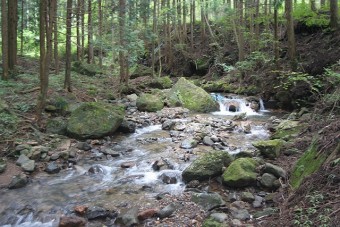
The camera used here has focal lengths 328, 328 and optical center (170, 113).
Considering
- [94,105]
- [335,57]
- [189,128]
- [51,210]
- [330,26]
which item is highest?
[330,26]

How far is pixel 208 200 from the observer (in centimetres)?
559

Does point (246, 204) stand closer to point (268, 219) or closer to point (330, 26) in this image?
point (268, 219)

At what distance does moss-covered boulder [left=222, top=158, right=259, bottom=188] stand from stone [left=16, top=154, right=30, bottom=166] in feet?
15.2

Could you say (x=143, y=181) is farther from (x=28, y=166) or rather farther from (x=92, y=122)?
(x=92, y=122)

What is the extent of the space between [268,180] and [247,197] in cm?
62

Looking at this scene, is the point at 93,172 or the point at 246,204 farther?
the point at 93,172

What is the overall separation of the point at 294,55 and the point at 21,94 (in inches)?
414

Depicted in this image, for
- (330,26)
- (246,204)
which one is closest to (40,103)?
(246,204)

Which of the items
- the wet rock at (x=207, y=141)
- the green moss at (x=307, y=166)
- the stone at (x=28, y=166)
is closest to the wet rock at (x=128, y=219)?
the green moss at (x=307, y=166)

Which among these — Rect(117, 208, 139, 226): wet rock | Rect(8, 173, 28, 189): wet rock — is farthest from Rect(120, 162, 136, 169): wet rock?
Rect(117, 208, 139, 226): wet rock

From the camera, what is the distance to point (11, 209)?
5.85 meters

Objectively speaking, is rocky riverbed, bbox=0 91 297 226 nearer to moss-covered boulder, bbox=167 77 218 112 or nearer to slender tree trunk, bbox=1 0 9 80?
moss-covered boulder, bbox=167 77 218 112

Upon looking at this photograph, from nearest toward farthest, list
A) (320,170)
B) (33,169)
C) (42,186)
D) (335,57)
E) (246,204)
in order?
(320,170), (246,204), (42,186), (33,169), (335,57)

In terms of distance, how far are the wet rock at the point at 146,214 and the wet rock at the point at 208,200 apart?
760mm
